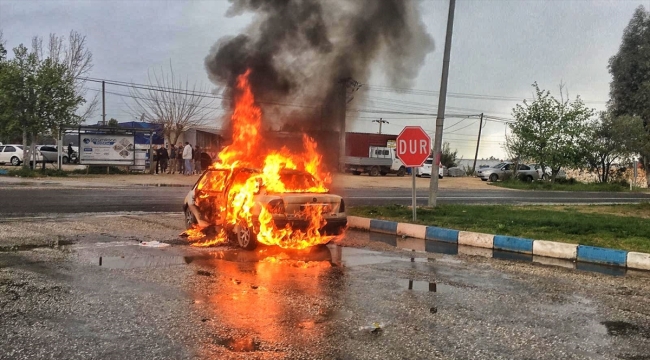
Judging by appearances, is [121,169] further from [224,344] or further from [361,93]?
[224,344]

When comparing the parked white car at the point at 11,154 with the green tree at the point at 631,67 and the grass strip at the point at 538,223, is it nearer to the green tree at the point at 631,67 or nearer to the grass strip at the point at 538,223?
the grass strip at the point at 538,223

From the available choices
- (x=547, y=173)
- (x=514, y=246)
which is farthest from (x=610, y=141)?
(x=514, y=246)

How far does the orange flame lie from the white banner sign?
756 inches

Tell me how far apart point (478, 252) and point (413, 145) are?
3485 mm

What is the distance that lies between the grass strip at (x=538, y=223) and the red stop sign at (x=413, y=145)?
139 centimetres

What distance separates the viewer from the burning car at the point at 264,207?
8.30 meters

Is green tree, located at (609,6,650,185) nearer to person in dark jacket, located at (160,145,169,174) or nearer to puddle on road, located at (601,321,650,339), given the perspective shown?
person in dark jacket, located at (160,145,169,174)

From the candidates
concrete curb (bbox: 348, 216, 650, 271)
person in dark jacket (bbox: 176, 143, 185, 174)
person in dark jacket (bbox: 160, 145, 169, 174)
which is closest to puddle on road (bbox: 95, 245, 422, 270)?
concrete curb (bbox: 348, 216, 650, 271)

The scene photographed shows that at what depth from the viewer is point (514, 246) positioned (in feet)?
31.3

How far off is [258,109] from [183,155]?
18440 mm

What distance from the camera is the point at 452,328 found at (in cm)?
463

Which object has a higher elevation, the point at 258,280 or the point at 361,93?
the point at 361,93

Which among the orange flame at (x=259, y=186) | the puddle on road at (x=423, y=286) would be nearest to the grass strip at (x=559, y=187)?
the orange flame at (x=259, y=186)

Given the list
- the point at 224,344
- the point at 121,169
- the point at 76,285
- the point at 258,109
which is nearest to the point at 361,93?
the point at 258,109
